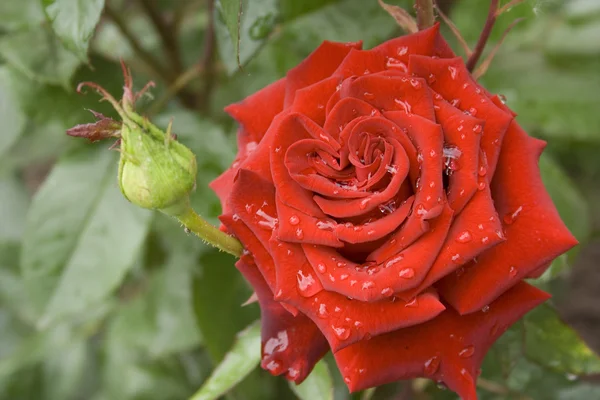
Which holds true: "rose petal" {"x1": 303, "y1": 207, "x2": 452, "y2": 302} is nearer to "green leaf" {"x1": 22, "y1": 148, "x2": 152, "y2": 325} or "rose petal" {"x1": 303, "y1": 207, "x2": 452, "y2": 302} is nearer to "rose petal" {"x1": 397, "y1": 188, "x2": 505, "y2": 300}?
"rose petal" {"x1": 397, "y1": 188, "x2": 505, "y2": 300}

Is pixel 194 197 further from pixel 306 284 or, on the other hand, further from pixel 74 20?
pixel 306 284

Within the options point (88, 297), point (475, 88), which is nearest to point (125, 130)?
point (475, 88)

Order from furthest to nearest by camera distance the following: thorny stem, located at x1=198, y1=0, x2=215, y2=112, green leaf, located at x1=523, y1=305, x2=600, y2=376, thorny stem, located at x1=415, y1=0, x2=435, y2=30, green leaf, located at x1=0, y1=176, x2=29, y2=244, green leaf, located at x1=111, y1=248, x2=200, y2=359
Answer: green leaf, located at x1=0, y1=176, x2=29, y2=244 → green leaf, located at x1=111, y1=248, x2=200, y2=359 → thorny stem, located at x1=198, y1=0, x2=215, y2=112 → green leaf, located at x1=523, y1=305, x2=600, y2=376 → thorny stem, located at x1=415, y1=0, x2=435, y2=30

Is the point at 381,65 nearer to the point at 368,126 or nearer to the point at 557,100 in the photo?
the point at 368,126

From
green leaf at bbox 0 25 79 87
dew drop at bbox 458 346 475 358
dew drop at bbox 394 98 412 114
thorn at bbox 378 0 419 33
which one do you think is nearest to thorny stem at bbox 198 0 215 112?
green leaf at bbox 0 25 79 87

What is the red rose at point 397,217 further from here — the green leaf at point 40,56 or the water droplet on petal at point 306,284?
→ the green leaf at point 40,56

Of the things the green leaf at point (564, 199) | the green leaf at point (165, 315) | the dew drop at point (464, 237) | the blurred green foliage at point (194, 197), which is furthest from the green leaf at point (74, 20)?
the green leaf at point (564, 199)

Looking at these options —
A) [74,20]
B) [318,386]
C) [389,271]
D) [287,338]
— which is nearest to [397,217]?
[389,271]
